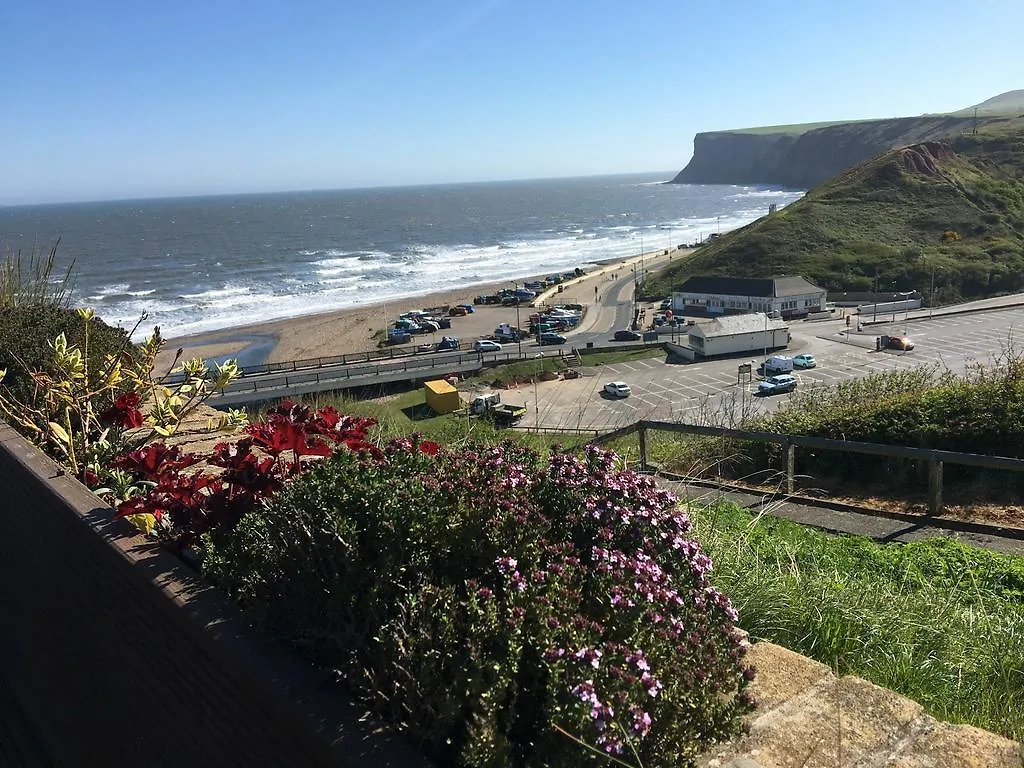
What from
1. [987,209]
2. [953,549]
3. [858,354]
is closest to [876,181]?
[987,209]

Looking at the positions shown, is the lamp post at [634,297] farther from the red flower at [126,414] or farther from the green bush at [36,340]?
the red flower at [126,414]

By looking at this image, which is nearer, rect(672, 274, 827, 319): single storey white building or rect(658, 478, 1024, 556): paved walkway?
rect(658, 478, 1024, 556): paved walkway

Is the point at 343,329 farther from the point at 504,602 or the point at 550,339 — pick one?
the point at 504,602

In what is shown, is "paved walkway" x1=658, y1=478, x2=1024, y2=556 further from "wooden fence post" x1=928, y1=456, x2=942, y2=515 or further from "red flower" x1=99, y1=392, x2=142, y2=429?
"red flower" x1=99, y1=392, x2=142, y2=429

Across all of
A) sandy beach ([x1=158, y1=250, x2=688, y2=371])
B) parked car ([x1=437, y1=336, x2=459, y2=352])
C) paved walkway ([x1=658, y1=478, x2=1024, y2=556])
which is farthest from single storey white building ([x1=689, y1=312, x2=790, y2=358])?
paved walkway ([x1=658, y1=478, x2=1024, y2=556])

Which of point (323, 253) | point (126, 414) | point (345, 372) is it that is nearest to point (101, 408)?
point (126, 414)

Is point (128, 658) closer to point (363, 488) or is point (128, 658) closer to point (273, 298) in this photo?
point (363, 488)
